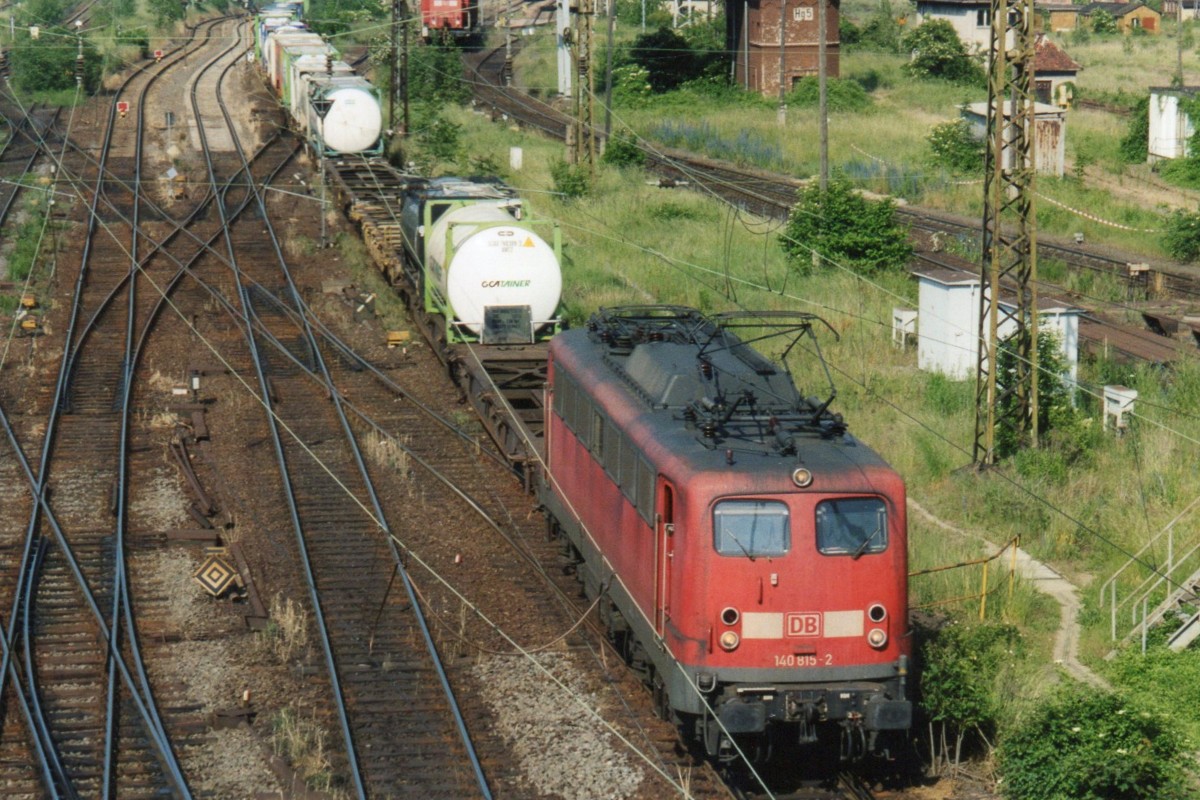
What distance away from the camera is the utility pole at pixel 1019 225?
1998 cm

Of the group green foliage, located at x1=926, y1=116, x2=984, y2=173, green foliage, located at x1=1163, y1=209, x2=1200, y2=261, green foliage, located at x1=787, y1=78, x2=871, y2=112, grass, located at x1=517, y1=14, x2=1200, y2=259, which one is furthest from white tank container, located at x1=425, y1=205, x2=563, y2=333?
green foliage, located at x1=787, y1=78, x2=871, y2=112

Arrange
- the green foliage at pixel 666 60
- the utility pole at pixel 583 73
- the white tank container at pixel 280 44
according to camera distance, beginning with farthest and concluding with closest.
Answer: the green foliage at pixel 666 60 → the white tank container at pixel 280 44 → the utility pole at pixel 583 73

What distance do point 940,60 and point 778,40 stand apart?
414 inches

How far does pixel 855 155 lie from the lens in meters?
52.2

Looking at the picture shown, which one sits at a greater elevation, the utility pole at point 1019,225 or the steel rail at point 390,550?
the utility pole at point 1019,225

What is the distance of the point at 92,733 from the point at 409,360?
1422 cm

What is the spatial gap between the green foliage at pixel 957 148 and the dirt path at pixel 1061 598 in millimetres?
31412

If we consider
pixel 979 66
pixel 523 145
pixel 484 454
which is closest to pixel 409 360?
pixel 484 454

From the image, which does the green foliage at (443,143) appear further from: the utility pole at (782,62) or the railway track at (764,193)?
the utility pole at (782,62)

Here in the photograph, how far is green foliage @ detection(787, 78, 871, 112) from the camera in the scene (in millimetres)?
63656

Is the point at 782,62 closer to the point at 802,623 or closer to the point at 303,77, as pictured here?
the point at 303,77

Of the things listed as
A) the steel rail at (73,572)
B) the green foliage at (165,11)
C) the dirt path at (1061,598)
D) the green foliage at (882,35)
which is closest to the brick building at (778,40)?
the green foliage at (882,35)

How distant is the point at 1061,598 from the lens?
1788 centimetres

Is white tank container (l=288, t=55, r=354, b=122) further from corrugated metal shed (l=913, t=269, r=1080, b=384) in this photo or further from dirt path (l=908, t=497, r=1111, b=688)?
dirt path (l=908, t=497, r=1111, b=688)
